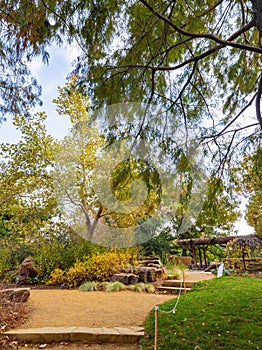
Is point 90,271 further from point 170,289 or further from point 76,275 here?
point 170,289

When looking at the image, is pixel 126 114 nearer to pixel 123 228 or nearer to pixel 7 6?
pixel 7 6

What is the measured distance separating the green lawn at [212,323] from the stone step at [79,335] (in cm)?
19

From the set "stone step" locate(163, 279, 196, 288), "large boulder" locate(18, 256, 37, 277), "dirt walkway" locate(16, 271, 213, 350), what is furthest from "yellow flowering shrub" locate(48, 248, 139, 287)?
"stone step" locate(163, 279, 196, 288)

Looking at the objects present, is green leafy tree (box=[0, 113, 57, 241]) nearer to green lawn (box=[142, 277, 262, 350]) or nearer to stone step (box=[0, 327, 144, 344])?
stone step (box=[0, 327, 144, 344])

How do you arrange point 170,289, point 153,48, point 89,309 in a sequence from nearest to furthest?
point 153,48, point 89,309, point 170,289

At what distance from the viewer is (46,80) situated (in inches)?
163

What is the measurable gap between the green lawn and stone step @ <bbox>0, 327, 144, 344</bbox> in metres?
0.19

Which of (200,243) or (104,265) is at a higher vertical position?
(200,243)

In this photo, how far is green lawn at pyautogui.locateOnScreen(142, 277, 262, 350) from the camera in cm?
263

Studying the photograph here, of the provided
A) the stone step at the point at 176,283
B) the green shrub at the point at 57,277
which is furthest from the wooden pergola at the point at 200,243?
the green shrub at the point at 57,277

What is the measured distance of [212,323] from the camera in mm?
3059

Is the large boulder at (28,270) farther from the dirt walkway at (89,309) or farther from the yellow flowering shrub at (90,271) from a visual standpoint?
the dirt walkway at (89,309)

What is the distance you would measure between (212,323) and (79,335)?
4.67 ft

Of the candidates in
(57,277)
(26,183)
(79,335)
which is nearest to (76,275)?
(57,277)
